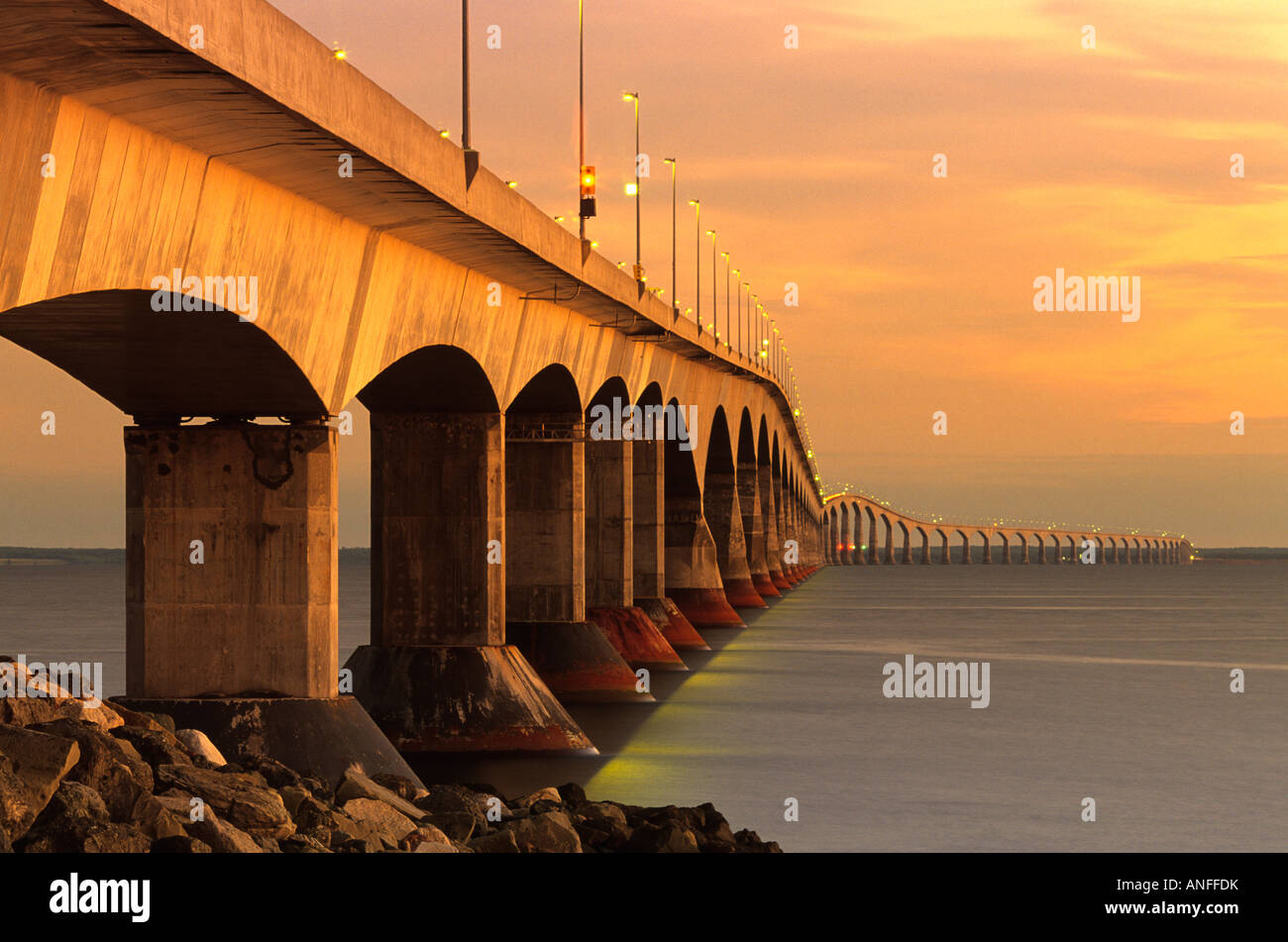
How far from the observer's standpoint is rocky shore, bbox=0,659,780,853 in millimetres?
15570

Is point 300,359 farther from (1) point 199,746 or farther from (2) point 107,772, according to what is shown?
(2) point 107,772

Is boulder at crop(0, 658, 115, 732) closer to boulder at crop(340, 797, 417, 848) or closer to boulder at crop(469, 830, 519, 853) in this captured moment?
boulder at crop(340, 797, 417, 848)

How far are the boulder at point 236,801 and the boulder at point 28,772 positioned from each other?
5.69 feet

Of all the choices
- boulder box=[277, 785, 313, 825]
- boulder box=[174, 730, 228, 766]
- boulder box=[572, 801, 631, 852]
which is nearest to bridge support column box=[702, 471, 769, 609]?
boulder box=[572, 801, 631, 852]

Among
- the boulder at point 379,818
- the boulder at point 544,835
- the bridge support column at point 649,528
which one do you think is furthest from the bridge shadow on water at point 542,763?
the bridge support column at point 649,528

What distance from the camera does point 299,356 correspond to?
77.3 feet

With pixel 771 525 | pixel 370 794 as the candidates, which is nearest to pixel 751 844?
pixel 370 794

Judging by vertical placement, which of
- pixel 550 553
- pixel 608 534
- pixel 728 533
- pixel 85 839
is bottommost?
pixel 85 839

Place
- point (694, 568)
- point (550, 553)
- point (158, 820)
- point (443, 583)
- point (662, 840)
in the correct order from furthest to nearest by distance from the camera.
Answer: point (694, 568), point (550, 553), point (443, 583), point (662, 840), point (158, 820)

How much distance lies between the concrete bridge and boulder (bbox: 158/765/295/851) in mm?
4683

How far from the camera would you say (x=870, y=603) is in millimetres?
123000

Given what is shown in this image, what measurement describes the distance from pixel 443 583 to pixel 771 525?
8568 cm
